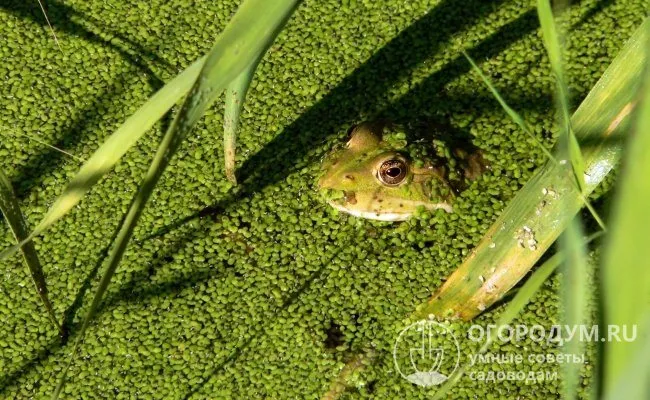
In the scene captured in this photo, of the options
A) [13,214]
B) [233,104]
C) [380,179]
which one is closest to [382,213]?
[380,179]

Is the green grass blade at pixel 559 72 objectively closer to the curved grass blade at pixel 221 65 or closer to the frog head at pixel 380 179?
the curved grass blade at pixel 221 65

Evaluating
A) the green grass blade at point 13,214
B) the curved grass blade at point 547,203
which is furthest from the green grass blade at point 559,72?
the green grass blade at point 13,214

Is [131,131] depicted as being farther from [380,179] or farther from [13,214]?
[380,179]

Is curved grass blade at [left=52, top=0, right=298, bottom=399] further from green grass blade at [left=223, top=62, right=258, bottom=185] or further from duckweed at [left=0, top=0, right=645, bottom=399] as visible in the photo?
duckweed at [left=0, top=0, right=645, bottom=399]

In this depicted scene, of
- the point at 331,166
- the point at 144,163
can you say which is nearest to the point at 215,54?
the point at 331,166

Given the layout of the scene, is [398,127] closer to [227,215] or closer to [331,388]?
[227,215]

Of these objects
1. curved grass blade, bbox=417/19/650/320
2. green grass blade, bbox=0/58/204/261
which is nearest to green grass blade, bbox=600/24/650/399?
curved grass blade, bbox=417/19/650/320
